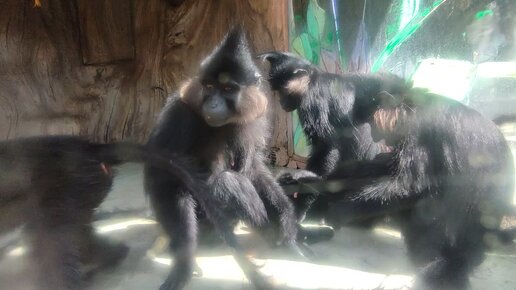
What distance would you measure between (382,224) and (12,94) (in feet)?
11.4

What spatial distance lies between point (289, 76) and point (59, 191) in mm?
2175

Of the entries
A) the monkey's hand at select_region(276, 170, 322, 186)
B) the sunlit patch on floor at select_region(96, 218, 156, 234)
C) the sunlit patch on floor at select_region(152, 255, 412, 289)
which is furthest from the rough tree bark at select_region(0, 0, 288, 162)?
the sunlit patch on floor at select_region(152, 255, 412, 289)

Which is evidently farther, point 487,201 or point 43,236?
point 487,201

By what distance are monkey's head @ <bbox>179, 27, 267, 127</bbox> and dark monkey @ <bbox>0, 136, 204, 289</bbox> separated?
1.89 feet

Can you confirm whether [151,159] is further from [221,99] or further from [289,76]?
[289,76]

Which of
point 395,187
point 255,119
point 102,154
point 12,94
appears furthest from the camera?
point 12,94

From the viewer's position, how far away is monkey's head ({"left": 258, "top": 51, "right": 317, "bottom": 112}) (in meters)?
4.17

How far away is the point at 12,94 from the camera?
15.2 feet

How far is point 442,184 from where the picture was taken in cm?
295

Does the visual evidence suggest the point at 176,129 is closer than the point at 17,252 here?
No

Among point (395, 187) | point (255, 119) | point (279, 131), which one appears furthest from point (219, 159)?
point (279, 131)

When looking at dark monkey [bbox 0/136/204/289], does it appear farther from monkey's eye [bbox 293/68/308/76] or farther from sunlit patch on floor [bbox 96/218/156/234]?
monkey's eye [bbox 293/68/308/76]

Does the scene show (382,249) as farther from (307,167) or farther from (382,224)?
(307,167)

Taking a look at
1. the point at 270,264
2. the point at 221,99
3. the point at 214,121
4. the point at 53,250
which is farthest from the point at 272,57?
the point at 53,250
